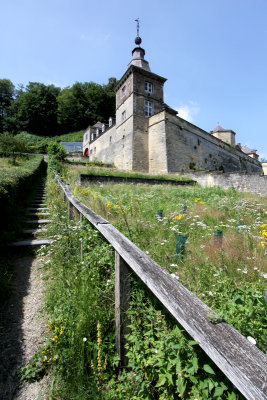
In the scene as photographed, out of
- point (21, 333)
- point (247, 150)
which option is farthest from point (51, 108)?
point (21, 333)

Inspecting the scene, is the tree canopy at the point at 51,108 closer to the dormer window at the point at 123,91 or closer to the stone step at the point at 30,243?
the dormer window at the point at 123,91

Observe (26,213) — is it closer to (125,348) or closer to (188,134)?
(125,348)

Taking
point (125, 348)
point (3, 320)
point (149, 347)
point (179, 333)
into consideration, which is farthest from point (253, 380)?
point (3, 320)

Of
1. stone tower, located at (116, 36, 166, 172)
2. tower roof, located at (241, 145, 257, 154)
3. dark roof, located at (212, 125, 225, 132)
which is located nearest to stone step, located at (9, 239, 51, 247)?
stone tower, located at (116, 36, 166, 172)

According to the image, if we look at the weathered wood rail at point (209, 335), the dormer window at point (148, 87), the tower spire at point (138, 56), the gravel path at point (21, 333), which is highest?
the tower spire at point (138, 56)

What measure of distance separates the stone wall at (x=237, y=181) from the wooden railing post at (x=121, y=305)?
33.4 feet

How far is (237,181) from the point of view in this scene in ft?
40.1

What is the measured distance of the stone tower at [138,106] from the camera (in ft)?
64.4

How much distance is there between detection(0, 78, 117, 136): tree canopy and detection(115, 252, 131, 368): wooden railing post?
178 feet

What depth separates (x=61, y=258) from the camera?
3.10 meters

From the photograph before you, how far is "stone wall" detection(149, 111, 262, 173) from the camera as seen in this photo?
749 inches

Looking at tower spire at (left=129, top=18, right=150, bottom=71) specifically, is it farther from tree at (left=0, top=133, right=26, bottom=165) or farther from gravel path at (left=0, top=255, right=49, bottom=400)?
gravel path at (left=0, top=255, right=49, bottom=400)

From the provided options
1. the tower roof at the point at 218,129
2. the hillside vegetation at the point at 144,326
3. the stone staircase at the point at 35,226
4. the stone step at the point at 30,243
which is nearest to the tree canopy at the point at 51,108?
the tower roof at the point at 218,129

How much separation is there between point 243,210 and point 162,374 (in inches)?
190
